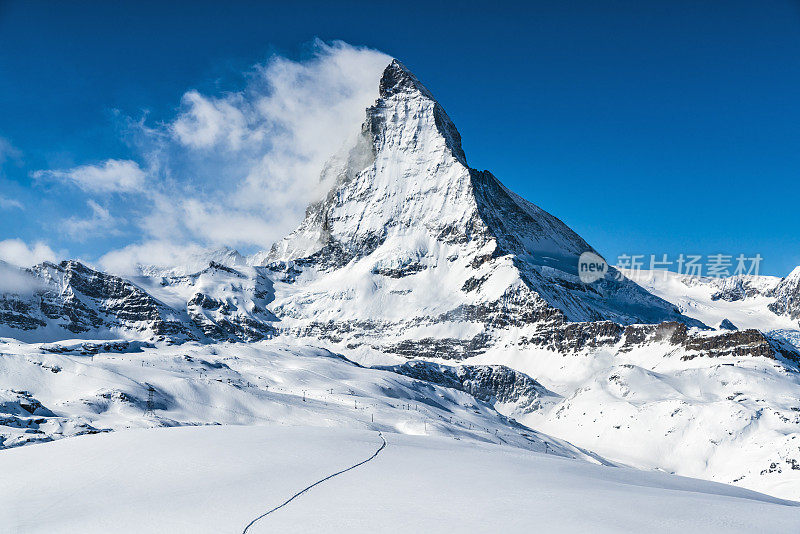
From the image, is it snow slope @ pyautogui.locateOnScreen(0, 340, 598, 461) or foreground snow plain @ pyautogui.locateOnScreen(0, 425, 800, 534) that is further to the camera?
snow slope @ pyautogui.locateOnScreen(0, 340, 598, 461)

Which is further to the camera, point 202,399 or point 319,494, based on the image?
point 202,399

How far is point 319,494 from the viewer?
12008 millimetres

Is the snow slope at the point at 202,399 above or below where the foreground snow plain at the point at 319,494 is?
below

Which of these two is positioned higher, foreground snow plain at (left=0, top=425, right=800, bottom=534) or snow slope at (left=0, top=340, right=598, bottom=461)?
foreground snow plain at (left=0, top=425, right=800, bottom=534)

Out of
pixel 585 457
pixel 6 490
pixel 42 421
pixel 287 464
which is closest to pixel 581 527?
pixel 287 464

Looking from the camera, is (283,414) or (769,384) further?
(769,384)

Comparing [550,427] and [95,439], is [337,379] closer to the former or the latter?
[550,427]

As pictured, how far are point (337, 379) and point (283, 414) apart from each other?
191 ft

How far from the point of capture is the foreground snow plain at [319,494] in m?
10.4

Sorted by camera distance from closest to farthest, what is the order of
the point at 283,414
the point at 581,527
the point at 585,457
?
the point at 581,527 < the point at 283,414 < the point at 585,457

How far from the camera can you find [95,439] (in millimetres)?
17703

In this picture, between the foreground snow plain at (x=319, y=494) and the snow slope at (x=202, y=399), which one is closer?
the foreground snow plain at (x=319, y=494)

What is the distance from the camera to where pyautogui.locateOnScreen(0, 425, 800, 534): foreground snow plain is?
34.1ft

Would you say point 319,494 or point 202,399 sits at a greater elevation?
point 319,494
